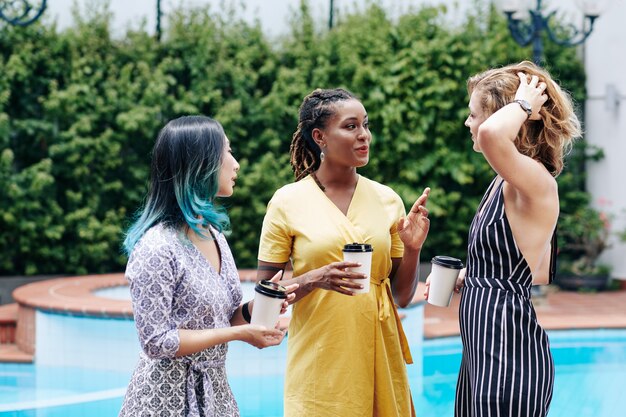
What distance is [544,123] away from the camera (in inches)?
97.0

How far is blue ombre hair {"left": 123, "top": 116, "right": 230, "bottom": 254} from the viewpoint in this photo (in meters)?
2.33

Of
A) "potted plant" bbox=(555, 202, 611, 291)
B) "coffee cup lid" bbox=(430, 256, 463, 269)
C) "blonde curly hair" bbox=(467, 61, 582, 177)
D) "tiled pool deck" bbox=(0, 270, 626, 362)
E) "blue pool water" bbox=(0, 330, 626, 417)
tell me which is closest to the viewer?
"blonde curly hair" bbox=(467, 61, 582, 177)

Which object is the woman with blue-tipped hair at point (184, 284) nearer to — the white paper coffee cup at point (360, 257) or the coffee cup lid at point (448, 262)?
the white paper coffee cup at point (360, 257)

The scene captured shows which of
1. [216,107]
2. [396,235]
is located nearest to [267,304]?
[396,235]

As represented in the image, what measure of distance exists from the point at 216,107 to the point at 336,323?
8.00 metres

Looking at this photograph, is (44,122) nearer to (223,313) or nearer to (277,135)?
(277,135)

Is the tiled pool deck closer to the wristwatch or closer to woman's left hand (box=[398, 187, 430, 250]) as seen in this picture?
woman's left hand (box=[398, 187, 430, 250])

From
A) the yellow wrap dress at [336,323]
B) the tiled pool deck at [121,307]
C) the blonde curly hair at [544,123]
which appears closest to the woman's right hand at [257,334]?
the yellow wrap dress at [336,323]

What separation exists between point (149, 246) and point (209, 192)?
245 mm

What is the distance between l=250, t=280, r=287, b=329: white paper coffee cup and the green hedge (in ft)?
25.7

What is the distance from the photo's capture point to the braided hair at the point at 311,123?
2934 millimetres

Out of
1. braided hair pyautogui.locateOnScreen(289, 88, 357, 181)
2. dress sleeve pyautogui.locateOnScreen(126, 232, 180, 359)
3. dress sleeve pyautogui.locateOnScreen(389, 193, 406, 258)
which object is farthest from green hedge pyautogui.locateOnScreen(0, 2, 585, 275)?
dress sleeve pyautogui.locateOnScreen(126, 232, 180, 359)

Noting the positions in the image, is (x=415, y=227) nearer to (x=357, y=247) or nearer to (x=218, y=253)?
(x=357, y=247)

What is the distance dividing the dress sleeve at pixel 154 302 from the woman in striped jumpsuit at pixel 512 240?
0.90m
